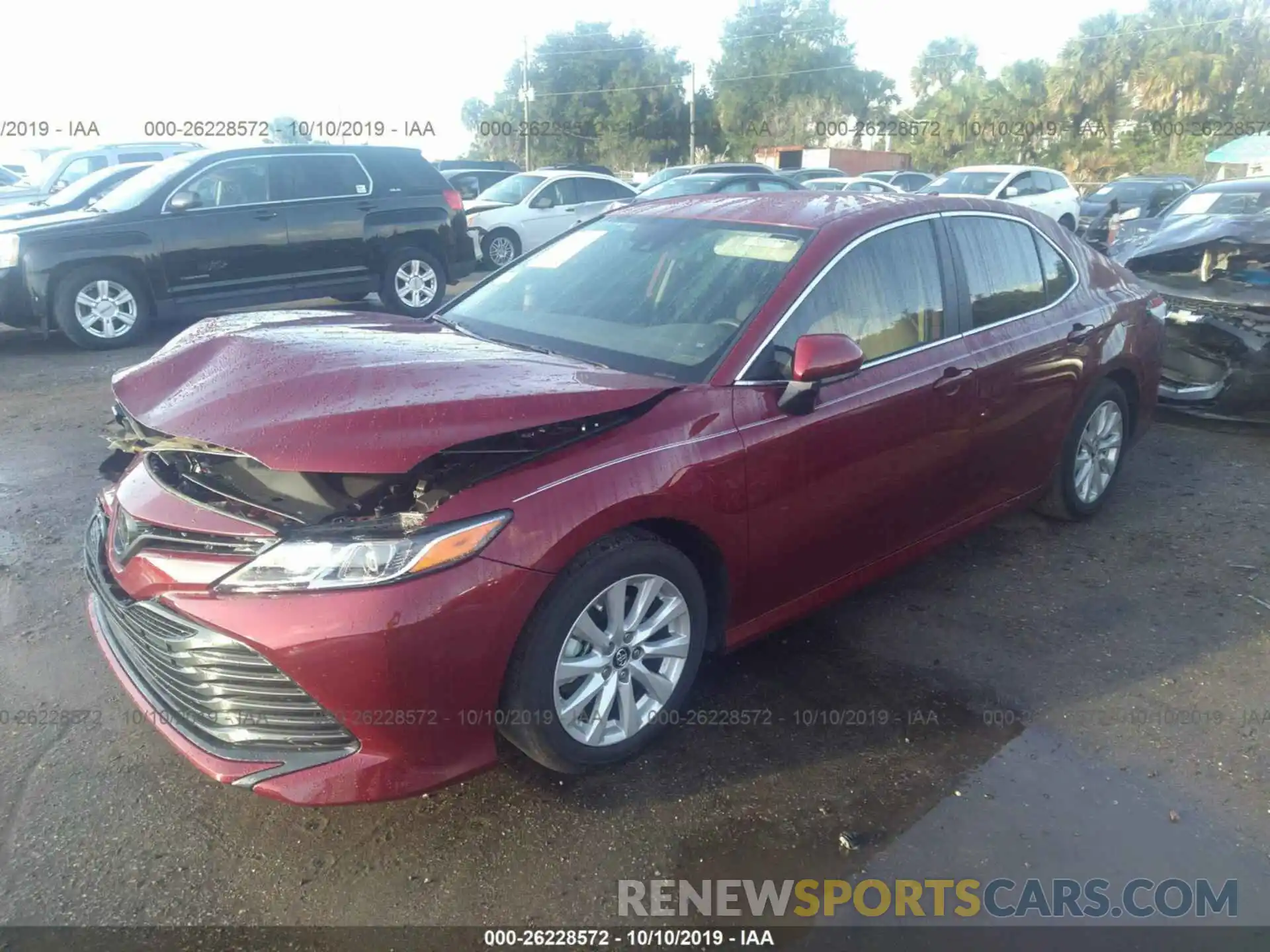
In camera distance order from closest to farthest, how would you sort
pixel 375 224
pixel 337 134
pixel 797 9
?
pixel 375 224 < pixel 337 134 < pixel 797 9

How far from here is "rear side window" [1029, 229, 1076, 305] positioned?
177 inches

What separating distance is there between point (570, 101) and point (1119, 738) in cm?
5186

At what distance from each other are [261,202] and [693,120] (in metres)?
39.9

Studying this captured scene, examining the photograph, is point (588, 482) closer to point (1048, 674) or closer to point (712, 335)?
point (712, 335)

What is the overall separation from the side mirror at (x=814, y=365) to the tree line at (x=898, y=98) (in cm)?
3089

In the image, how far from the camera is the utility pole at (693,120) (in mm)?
45562

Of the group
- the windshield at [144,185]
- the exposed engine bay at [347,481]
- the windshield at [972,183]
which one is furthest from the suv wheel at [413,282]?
the windshield at [972,183]

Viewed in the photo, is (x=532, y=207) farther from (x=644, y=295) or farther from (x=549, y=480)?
(x=549, y=480)

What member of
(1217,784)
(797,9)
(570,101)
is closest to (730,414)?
(1217,784)

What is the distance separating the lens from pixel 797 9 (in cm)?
5731

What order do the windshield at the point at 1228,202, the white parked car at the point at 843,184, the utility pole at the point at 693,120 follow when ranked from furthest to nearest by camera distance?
the utility pole at the point at 693,120 < the white parked car at the point at 843,184 < the windshield at the point at 1228,202

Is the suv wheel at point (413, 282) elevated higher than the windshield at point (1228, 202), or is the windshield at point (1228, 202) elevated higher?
the windshield at point (1228, 202)

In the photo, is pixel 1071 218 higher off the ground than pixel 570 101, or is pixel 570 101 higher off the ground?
pixel 570 101

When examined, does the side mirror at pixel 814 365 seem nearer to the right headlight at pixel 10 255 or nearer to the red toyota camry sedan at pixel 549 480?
the red toyota camry sedan at pixel 549 480
